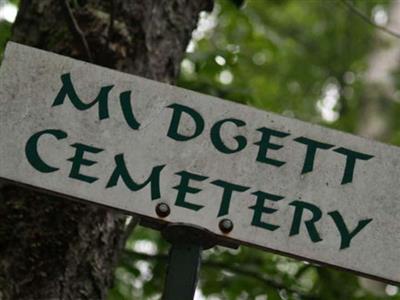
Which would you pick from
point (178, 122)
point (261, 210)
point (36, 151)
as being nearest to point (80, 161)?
point (36, 151)

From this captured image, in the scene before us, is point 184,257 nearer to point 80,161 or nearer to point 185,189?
point 185,189

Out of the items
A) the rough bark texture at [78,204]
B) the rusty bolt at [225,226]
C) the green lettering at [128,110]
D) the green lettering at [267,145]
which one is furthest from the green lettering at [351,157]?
the rough bark texture at [78,204]

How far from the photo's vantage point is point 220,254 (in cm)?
353

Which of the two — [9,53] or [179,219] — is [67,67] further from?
[179,219]

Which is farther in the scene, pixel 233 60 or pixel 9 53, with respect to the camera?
pixel 233 60

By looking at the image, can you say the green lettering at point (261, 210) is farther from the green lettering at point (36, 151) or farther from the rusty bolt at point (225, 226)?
the green lettering at point (36, 151)

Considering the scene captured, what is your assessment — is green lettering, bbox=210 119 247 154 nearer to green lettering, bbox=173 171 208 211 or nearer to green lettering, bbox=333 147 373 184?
green lettering, bbox=173 171 208 211

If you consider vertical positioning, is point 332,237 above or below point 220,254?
below

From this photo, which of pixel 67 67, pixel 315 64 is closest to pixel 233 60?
pixel 67 67

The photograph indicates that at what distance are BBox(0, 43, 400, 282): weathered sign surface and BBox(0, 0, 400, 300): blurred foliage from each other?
841 mm

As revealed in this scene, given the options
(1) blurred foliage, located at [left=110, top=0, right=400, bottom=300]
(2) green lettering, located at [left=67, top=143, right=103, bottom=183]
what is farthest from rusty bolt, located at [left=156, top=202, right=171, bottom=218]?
(1) blurred foliage, located at [left=110, top=0, right=400, bottom=300]

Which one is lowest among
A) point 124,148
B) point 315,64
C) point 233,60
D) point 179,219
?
point 179,219

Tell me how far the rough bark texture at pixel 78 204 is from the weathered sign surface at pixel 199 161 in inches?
17.3

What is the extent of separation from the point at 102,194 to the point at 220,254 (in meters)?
2.23
